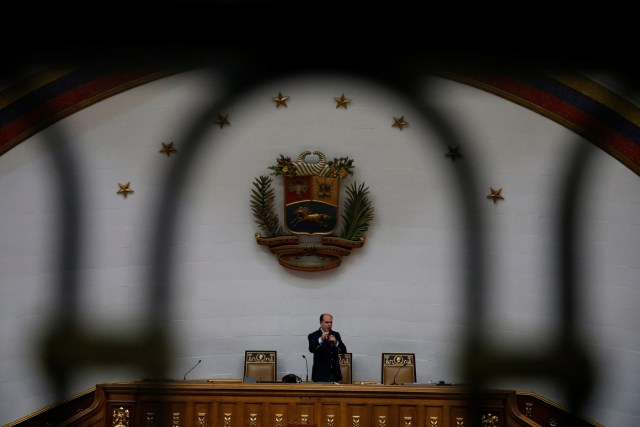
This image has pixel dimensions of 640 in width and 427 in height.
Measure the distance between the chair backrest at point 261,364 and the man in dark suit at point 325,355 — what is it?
105cm

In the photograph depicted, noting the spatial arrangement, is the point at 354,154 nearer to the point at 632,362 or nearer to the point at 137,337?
the point at 632,362

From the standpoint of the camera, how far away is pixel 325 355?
8.43 m

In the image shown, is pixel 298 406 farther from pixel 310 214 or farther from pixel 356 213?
pixel 356 213

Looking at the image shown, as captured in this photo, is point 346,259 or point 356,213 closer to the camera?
point 356,213

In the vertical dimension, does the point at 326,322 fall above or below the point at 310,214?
below

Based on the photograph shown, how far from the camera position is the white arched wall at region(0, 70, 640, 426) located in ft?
30.4

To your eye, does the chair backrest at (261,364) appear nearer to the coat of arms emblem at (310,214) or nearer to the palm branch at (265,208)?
the coat of arms emblem at (310,214)

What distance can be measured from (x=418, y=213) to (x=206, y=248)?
254cm

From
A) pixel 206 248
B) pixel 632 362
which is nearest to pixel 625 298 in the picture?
pixel 632 362

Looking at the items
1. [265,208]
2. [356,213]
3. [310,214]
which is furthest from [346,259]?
[265,208]

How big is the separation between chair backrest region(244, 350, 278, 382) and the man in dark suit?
105 cm

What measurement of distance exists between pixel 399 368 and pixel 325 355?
1232 mm

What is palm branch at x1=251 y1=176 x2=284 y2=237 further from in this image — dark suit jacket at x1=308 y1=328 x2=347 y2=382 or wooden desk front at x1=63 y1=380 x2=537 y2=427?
wooden desk front at x1=63 y1=380 x2=537 y2=427

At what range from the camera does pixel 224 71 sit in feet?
31.9
